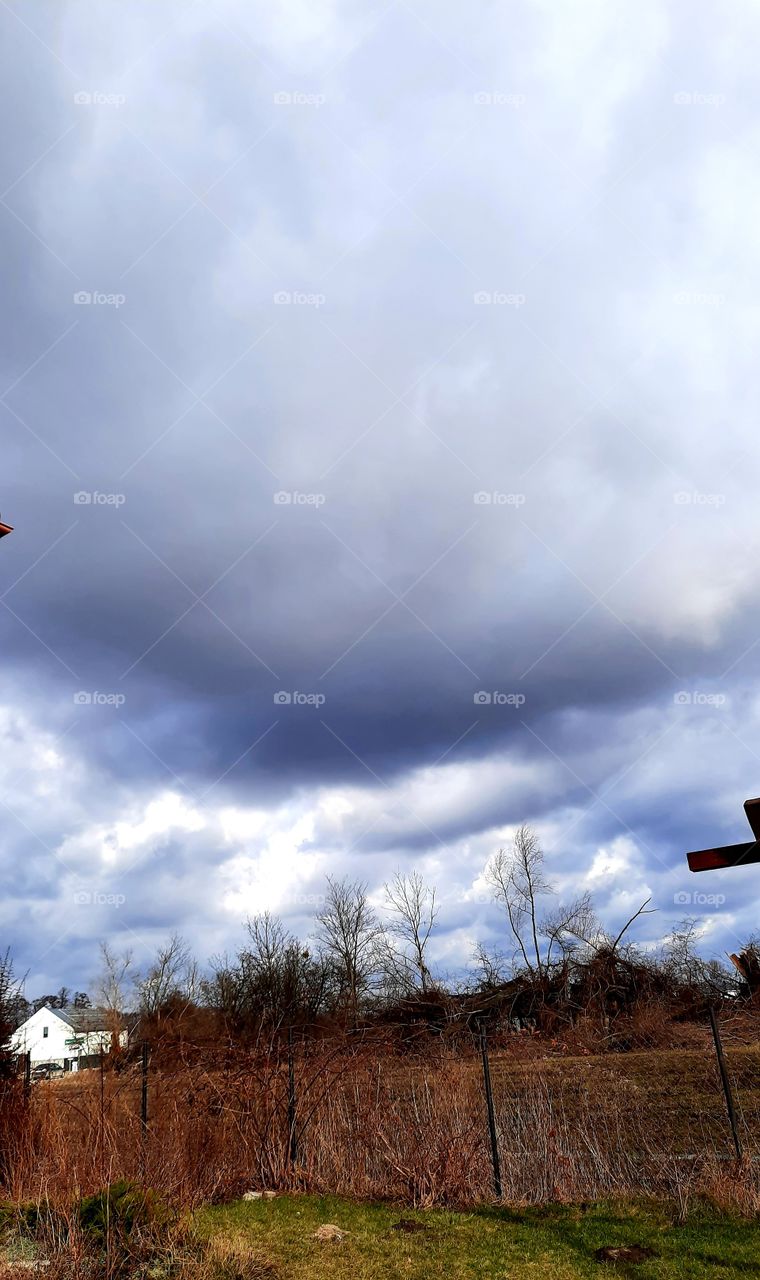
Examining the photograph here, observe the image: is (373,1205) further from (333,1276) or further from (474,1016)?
(474,1016)

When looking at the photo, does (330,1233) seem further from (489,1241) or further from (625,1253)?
(625,1253)

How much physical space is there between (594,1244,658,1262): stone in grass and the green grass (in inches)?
3.3

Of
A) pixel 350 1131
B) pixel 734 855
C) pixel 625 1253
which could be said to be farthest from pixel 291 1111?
pixel 734 855

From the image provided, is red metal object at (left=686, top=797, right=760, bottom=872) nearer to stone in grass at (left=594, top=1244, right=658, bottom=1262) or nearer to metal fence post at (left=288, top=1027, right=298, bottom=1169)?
stone in grass at (left=594, top=1244, right=658, bottom=1262)

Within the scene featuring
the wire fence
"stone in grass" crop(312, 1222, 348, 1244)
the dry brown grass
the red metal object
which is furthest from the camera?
the wire fence

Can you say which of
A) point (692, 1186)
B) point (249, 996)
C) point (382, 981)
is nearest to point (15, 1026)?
point (692, 1186)

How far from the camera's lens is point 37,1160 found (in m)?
8.97

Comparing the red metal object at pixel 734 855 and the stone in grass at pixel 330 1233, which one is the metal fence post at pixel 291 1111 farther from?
the red metal object at pixel 734 855

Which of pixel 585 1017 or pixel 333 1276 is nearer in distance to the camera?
pixel 333 1276

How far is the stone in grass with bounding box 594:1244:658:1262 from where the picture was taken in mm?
7519

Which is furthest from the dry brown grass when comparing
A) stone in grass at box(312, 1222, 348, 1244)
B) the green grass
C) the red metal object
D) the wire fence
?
the red metal object

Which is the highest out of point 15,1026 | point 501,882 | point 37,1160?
point 501,882

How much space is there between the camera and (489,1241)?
8320 mm

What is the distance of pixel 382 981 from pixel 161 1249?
23159 millimetres
